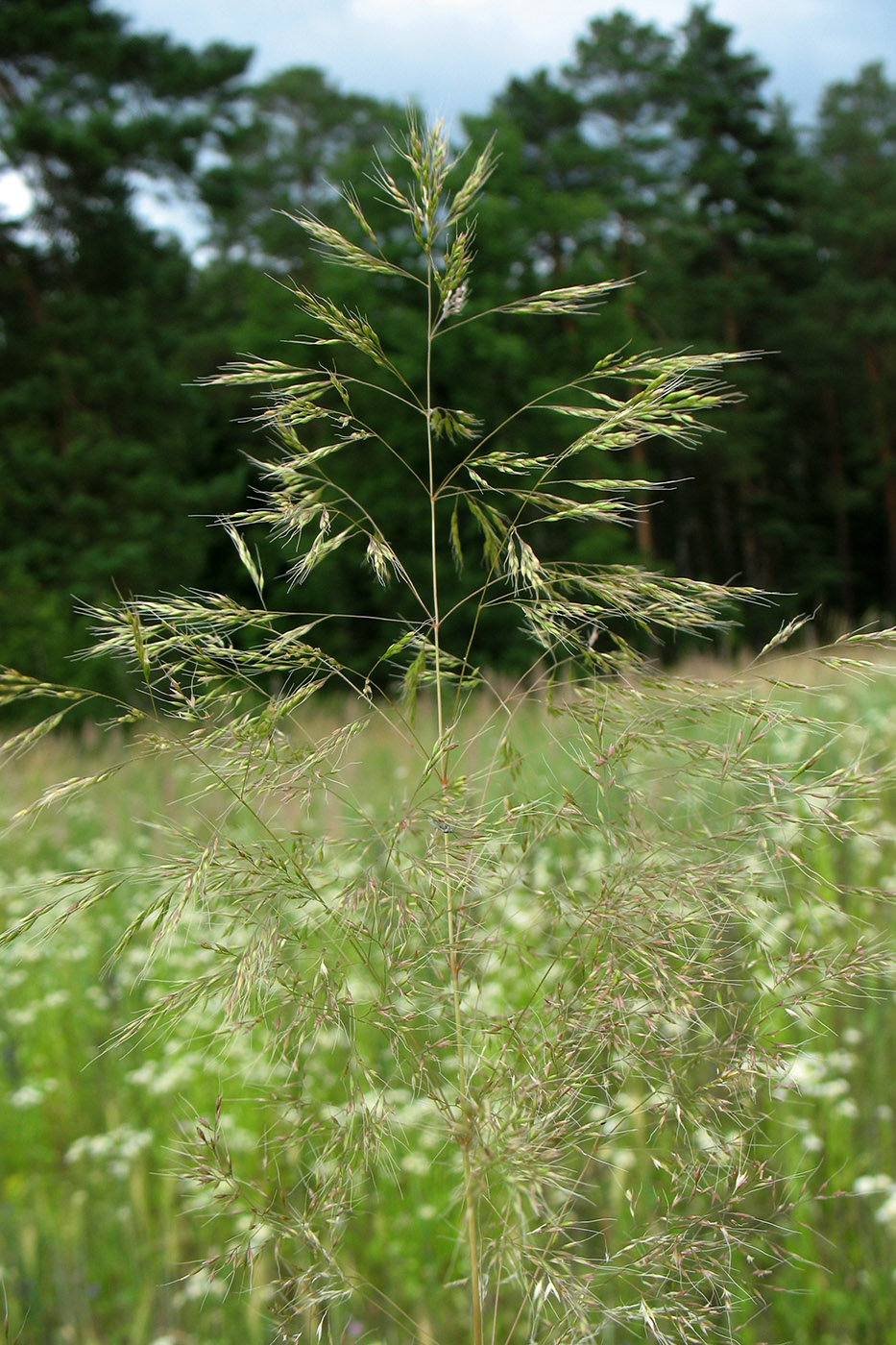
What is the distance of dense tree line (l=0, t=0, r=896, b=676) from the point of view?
19.1 metres

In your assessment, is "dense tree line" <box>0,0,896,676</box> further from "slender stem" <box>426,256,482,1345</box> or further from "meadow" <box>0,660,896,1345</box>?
"slender stem" <box>426,256,482,1345</box>

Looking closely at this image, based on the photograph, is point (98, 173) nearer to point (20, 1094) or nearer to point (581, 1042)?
point (20, 1094)

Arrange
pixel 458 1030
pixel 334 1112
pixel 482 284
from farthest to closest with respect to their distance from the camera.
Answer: pixel 482 284, pixel 334 1112, pixel 458 1030

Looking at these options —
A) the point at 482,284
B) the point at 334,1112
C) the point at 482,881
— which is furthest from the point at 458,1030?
the point at 482,284

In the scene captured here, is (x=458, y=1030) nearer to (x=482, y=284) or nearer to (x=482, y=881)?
(x=482, y=881)

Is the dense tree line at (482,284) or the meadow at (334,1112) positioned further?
the dense tree line at (482,284)

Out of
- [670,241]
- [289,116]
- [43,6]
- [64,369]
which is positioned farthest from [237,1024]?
[289,116]

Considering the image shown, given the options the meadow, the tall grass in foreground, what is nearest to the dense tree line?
the meadow

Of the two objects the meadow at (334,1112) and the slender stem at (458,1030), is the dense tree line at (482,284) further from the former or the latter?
the slender stem at (458,1030)

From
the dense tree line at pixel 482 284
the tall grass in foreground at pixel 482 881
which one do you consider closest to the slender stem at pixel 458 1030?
the tall grass in foreground at pixel 482 881

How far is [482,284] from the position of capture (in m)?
23.0

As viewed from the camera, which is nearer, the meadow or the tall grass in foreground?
the tall grass in foreground

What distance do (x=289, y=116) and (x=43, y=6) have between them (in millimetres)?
14684

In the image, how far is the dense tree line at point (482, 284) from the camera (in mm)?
19125
